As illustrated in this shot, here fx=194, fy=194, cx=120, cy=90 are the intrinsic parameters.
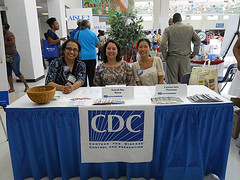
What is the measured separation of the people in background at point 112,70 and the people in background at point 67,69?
8.6 inches

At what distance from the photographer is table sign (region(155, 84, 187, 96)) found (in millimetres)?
1544

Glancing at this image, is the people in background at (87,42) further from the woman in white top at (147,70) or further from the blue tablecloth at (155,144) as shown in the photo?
the blue tablecloth at (155,144)

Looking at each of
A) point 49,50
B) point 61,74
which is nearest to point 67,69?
point 61,74

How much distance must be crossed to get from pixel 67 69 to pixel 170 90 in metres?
1.09

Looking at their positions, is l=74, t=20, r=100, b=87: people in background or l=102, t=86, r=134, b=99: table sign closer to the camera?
l=102, t=86, r=134, b=99: table sign

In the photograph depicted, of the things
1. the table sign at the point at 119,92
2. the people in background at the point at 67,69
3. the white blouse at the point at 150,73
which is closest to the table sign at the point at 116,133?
the table sign at the point at 119,92

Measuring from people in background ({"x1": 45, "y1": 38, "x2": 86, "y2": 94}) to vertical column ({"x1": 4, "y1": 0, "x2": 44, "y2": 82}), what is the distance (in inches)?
131

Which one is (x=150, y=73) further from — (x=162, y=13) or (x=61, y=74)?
(x=162, y=13)

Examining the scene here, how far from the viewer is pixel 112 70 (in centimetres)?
218

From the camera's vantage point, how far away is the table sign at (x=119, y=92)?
152 cm

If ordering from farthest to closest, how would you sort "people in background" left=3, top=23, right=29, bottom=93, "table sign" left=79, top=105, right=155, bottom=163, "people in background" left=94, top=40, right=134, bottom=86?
"people in background" left=3, top=23, right=29, bottom=93, "people in background" left=94, top=40, right=134, bottom=86, "table sign" left=79, top=105, right=155, bottom=163

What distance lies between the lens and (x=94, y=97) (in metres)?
1.61

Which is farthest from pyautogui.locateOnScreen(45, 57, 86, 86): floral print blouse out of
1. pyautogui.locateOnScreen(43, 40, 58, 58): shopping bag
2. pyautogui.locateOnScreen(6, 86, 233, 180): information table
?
pyautogui.locateOnScreen(43, 40, 58, 58): shopping bag

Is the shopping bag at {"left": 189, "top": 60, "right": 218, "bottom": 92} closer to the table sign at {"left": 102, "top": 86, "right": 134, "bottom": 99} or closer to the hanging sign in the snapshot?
the table sign at {"left": 102, "top": 86, "right": 134, "bottom": 99}
